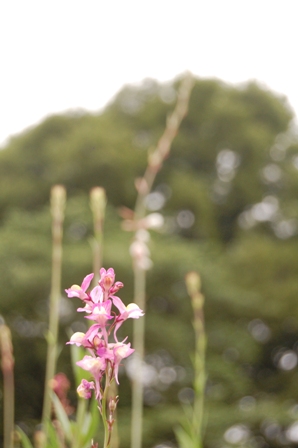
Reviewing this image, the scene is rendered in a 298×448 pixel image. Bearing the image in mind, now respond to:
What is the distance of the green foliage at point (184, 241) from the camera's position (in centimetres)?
Result: 721

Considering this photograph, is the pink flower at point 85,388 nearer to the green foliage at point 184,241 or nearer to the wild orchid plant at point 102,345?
the wild orchid plant at point 102,345

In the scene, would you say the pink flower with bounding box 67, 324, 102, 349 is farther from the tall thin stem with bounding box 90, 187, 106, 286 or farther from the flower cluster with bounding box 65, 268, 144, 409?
the tall thin stem with bounding box 90, 187, 106, 286

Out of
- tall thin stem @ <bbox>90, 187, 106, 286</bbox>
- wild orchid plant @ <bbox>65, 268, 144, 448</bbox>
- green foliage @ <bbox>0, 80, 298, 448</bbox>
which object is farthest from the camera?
green foliage @ <bbox>0, 80, 298, 448</bbox>

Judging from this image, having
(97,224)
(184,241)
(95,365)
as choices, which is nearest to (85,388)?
(95,365)

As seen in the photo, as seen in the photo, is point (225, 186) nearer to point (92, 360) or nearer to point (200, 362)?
point (200, 362)

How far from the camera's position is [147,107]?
34.9ft

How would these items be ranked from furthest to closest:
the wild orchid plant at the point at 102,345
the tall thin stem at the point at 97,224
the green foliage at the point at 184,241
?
1. the green foliage at the point at 184,241
2. the tall thin stem at the point at 97,224
3. the wild orchid plant at the point at 102,345

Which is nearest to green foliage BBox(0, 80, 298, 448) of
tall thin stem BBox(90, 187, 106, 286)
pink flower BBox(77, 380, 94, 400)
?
tall thin stem BBox(90, 187, 106, 286)

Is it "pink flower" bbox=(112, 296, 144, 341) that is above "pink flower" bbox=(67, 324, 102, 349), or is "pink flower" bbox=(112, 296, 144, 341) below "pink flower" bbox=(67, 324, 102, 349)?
above

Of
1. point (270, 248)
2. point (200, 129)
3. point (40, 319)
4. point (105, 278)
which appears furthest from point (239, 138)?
point (105, 278)

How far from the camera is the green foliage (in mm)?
7207

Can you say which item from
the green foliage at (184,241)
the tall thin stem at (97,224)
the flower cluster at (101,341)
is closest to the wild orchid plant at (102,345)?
the flower cluster at (101,341)

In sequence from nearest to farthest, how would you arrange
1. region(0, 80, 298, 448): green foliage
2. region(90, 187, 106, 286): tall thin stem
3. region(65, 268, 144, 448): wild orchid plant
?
region(65, 268, 144, 448): wild orchid plant < region(90, 187, 106, 286): tall thin stem < region(0, 80, 298, 448): green foliage

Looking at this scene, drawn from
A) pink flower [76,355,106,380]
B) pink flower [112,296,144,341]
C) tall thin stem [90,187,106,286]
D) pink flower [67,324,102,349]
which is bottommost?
pink flower [76,355,106,380]
